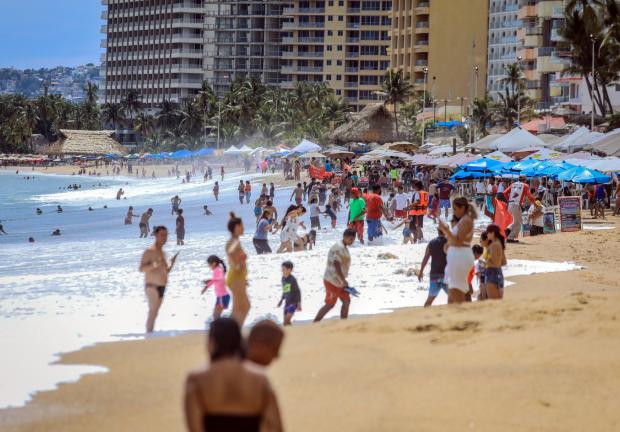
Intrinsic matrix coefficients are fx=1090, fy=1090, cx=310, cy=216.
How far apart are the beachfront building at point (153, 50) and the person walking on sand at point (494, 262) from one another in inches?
5254

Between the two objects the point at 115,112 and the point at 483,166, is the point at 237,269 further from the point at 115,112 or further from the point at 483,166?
the point at 115,112

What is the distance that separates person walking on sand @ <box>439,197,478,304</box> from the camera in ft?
37.3

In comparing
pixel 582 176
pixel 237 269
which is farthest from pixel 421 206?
pixel 237 269

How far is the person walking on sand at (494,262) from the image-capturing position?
12477 millimetres

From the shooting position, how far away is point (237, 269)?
11664 mm

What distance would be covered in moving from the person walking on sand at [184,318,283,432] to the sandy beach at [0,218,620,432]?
3.87m

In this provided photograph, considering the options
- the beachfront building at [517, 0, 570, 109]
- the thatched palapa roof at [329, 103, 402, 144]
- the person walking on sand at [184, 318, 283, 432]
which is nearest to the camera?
the person walking on sand at [184, 318, 283, 432]

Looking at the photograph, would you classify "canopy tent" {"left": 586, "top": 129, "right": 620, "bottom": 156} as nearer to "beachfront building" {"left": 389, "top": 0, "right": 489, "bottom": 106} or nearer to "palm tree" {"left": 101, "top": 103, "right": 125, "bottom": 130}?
"beachfront building" {"left": 389, "top": 0, "right": 489, "bottom": 106}

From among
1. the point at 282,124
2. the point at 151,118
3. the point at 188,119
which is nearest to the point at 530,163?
the point at 282,124

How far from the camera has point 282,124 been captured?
10119 cm

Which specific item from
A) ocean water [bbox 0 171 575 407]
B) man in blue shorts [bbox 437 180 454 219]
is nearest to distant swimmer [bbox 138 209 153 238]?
ocean water [bbox 0 171 575 407]

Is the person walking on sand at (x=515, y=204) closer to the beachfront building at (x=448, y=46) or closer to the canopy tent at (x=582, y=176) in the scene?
the canopy tent at (x=582, y=176)

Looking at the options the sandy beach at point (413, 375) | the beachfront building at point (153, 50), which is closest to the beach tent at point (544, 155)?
the sandy beach at point (413, 375)

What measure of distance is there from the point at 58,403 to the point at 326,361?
2489 millimetres
